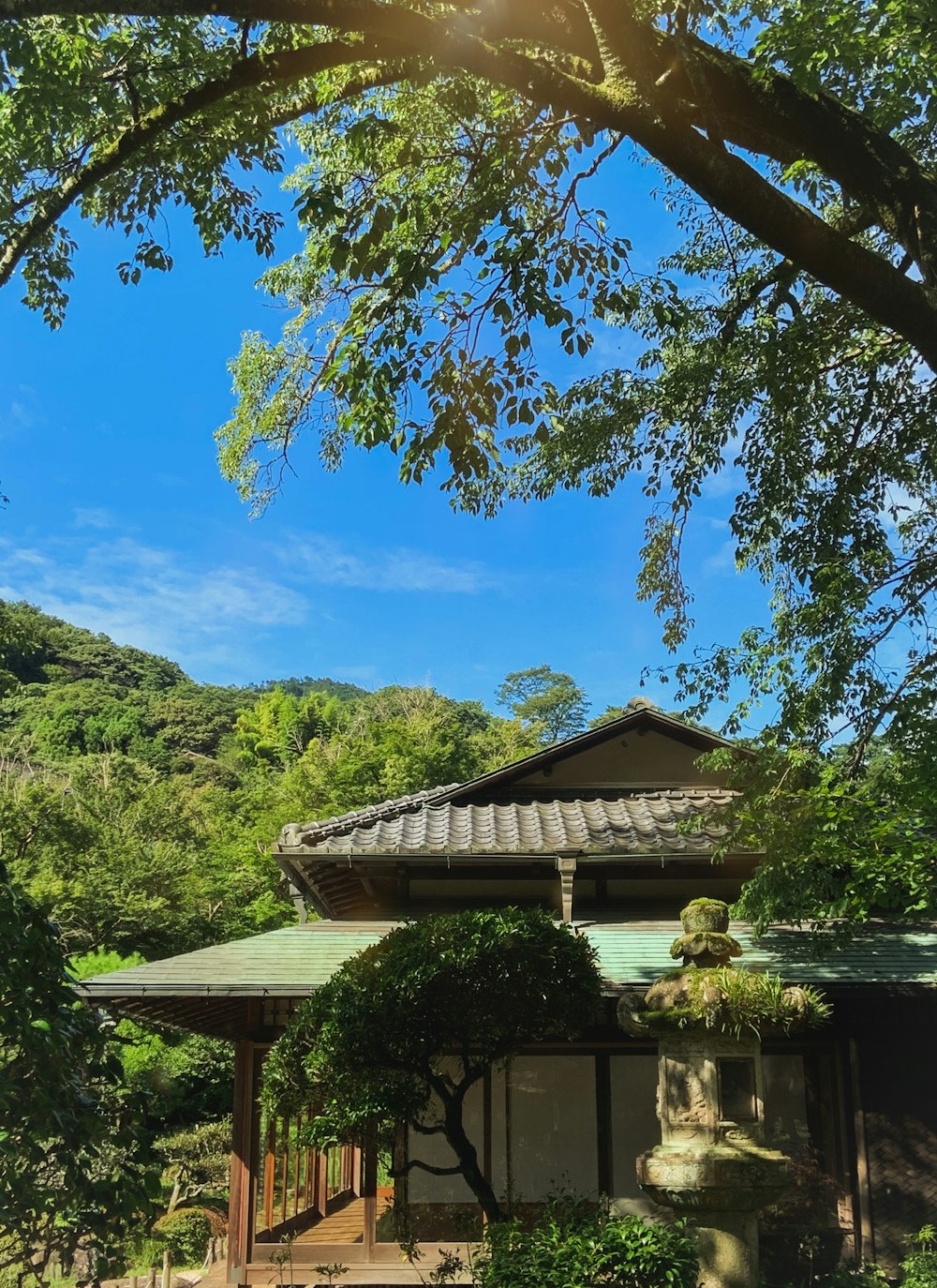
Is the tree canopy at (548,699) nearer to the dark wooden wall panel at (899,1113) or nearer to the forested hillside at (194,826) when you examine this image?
the forested hillside at (194,826)

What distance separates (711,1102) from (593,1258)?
1259 mm

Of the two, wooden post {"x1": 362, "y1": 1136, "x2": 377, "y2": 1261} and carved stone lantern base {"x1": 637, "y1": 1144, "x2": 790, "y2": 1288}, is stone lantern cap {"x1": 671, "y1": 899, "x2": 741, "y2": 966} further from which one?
wooden post {"x1": 362, "y1": 1136, "x2": 377, "y2": 1261}

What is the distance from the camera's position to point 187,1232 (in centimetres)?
1325

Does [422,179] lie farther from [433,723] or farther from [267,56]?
[433,723]

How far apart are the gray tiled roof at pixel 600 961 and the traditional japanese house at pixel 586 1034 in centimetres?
3

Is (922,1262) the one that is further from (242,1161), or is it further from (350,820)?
(350,820)

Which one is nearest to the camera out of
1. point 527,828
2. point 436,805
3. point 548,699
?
point 527,828

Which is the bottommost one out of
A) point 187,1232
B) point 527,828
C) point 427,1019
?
point 187,1232

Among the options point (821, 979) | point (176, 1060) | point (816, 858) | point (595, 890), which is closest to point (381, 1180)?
point (176, 1060)

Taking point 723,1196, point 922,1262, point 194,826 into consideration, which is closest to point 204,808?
point 194,826

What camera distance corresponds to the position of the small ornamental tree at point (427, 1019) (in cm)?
645

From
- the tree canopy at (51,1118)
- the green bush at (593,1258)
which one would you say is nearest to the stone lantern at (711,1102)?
the green bush at (593,1258)

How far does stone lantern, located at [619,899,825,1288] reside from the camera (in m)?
6.07

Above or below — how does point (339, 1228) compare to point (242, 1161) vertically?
below
